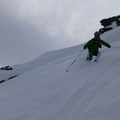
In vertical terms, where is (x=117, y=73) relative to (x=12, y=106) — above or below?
above

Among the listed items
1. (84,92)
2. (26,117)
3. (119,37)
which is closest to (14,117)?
(26,117)

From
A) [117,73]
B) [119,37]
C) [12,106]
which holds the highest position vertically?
[117,73]

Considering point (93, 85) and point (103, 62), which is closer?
point (93, 85)

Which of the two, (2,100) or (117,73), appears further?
(2,100)

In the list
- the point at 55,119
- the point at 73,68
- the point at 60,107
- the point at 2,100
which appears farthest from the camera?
the point at 73,68

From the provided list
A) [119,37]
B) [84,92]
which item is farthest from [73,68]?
[119,37]

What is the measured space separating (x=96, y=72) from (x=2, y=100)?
177 inches

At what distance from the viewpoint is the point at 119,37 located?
2714 cm

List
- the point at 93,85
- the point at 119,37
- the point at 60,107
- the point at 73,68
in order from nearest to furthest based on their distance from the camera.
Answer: the point at 60,107 < the point at 93,85 < the point at 73,68 < the point at 119,37

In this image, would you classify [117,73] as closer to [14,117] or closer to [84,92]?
[84,92]

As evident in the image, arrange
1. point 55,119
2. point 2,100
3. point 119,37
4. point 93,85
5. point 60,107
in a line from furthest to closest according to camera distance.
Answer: point 119,37 < point 2,100 < point 93,85 < point 60,107 < point 55,119

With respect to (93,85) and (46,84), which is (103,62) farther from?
(93,85)

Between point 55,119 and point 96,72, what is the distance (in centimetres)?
455

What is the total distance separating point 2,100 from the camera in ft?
48.3
